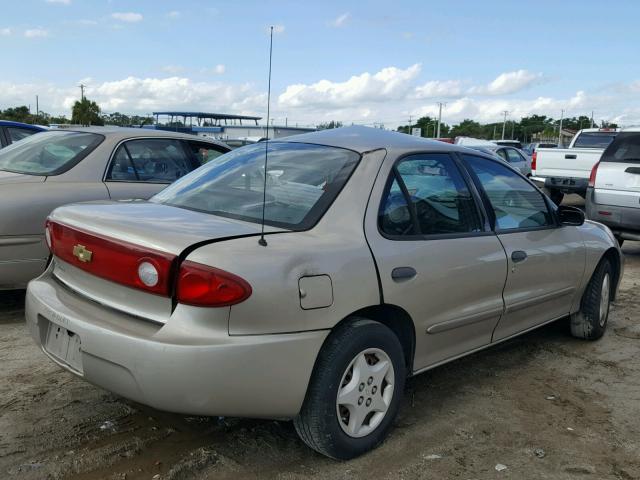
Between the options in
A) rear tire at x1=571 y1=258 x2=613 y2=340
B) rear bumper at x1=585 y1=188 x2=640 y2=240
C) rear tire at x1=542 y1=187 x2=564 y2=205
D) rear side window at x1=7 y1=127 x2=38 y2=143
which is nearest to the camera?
rear tire at x1=571 y1=258 x2=613 y2=340

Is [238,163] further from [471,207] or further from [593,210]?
[593,210]

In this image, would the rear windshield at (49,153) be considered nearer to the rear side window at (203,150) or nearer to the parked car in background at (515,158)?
the rear side window at (203,150)

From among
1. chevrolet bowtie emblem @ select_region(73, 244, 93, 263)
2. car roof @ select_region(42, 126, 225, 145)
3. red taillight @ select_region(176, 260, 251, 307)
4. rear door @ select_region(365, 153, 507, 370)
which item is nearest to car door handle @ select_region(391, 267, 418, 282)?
rear door @ select_region(365, 153, 507, 370)

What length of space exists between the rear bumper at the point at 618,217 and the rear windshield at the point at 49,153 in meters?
6.46

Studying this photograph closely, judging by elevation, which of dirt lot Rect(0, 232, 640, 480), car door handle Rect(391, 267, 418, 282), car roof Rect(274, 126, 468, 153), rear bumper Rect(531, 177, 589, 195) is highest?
car roof Rect(274, 126, 468, 153)

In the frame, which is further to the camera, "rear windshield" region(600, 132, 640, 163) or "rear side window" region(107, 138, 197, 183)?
"rear windshield" region(600, 132, 640, 163)

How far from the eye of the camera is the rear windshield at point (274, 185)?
2.99 metres

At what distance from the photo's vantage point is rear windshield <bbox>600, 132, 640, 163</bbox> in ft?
27.5

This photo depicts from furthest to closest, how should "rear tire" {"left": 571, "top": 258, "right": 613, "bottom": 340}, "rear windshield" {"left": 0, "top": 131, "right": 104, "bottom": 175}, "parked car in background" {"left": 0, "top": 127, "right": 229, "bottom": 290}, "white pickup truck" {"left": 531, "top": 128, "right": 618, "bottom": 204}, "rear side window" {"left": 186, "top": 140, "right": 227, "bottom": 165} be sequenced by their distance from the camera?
1. "white pickup truck" {"left": 531, "top": 128, "right": 618, "bottom": 204}
2. "rear side window" {"left": 186, "top": 140, "right": 227, "bottom": 165}
3. "rear windshield" {"left": 0, "top": 131, "right": 104, "bottom": 175}
4. "rear tire" {"left": 571, "top": 258, "right": 613, "bottom": 340}
5. "parked car in background" {"left": 0, "top": 127, "right": 229, "bottom": 290}

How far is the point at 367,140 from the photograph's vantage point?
3.43 metres

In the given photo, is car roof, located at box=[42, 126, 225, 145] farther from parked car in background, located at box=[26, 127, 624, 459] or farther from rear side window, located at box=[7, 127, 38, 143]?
rear side window, located at box=[7, 127, 38, 143]

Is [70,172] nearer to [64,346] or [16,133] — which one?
[64,346]

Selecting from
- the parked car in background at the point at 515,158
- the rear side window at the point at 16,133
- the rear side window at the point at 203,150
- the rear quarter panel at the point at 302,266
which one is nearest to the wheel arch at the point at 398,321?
the rear quarter panel at the point at 302,266

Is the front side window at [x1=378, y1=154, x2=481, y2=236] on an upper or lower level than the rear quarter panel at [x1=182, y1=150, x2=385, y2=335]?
upper
